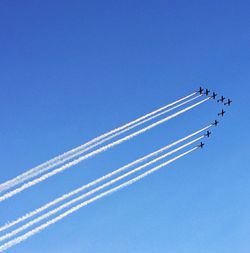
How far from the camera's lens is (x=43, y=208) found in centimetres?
8181

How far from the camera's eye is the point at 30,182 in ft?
270

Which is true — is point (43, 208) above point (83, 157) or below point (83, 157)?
below

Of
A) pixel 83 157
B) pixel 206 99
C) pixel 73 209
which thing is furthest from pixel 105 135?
pixel 206 99

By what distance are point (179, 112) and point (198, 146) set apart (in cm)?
1398

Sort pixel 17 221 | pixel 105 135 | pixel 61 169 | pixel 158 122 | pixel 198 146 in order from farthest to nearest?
pixel 198 146, pixel 158 122, pixel 105 135, pixel 61 169, pixel 17 221

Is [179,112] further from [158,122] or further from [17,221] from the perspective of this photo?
[17,221]

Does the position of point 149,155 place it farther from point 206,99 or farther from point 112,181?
point 206,99

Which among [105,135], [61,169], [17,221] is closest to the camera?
[17,221]

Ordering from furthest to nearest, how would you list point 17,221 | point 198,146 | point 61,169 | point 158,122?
point 198,146 → point 158,122 → point 61,169 → point 17,221

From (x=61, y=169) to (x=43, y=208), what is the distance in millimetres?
7343

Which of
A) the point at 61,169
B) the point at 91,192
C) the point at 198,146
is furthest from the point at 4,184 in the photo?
the point at 198,146

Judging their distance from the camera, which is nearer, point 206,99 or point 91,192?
point 91,192

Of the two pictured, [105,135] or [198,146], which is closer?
[105,135]

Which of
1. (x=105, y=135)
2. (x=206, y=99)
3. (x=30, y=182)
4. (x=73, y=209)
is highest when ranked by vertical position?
(x=206, y=99)
